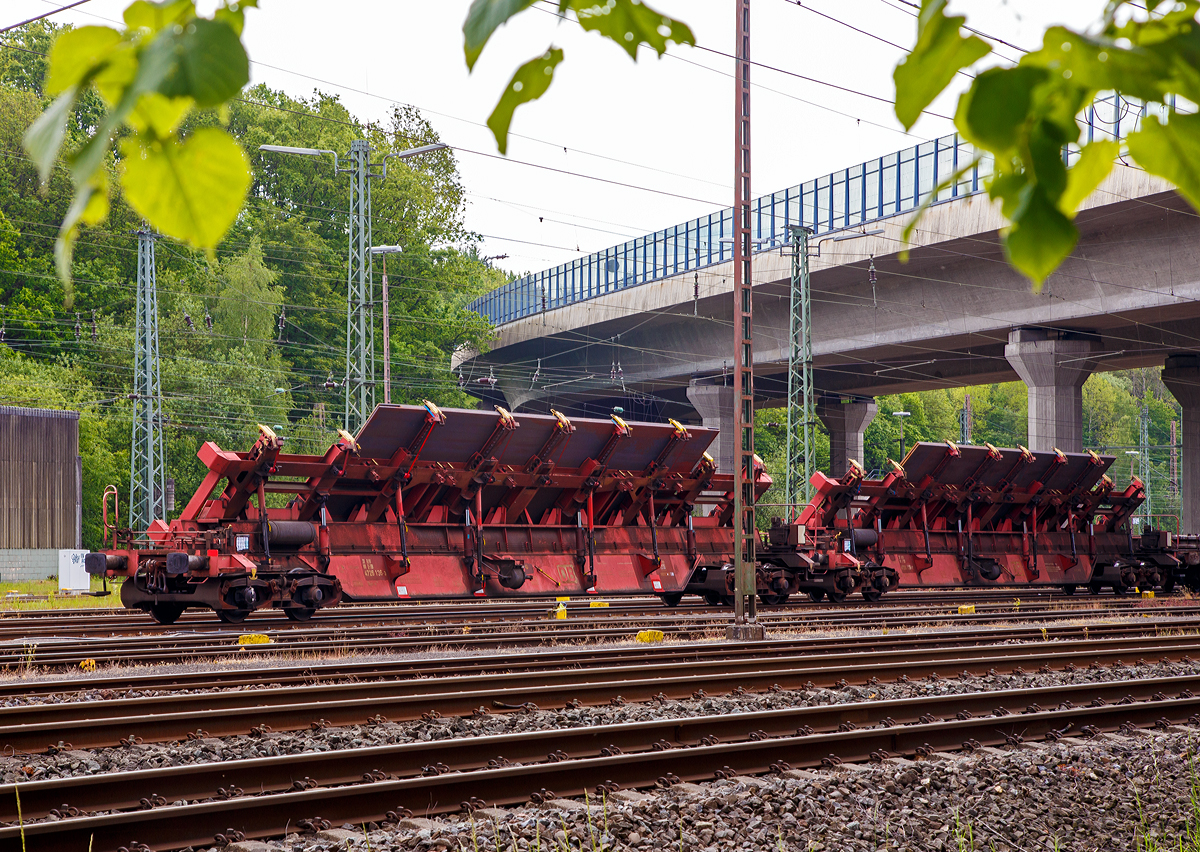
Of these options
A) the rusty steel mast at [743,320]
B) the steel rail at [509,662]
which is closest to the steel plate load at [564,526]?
the rusty steel mast at [743,320]

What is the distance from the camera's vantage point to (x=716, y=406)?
5109 centimetres

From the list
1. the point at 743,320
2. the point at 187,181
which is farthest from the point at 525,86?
the point at 743,320

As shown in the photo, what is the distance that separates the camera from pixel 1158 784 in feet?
25.3

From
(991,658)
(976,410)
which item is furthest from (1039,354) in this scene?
(976,410)

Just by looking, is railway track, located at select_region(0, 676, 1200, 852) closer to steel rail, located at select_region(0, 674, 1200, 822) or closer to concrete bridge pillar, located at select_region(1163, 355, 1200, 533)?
steel rail, located at select_region(0, 674, 1200, 822)

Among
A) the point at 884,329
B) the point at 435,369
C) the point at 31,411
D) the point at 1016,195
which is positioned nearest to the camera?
the point at 1016,195

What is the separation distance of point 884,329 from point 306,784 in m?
38.3

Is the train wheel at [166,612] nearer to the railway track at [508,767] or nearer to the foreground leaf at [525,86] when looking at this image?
the railway track at [508,767]

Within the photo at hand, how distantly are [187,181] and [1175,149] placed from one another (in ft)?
4.25

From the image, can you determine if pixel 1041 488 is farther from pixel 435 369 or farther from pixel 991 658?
pixel 435 369

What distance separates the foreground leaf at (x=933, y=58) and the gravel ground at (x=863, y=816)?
188 inches

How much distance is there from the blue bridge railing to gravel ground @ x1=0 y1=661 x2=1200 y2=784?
21.0m

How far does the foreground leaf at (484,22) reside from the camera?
148 centimetres

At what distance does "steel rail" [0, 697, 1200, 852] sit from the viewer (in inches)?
227
